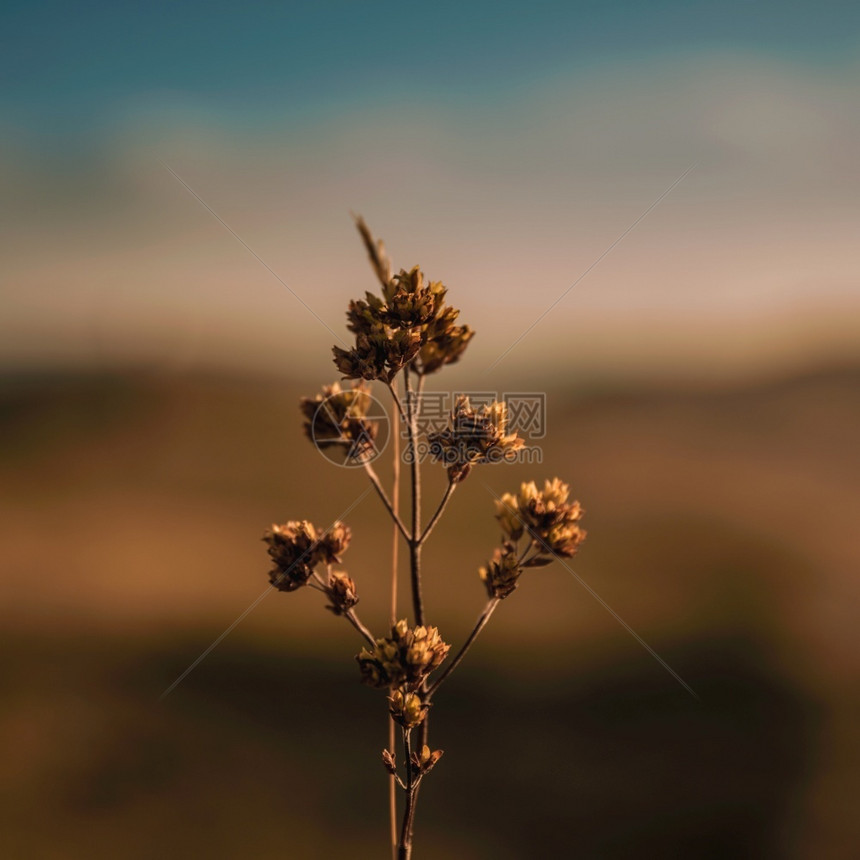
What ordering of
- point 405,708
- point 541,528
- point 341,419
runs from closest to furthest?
1. point 405,708
2. point 541,528
3. point 341,419

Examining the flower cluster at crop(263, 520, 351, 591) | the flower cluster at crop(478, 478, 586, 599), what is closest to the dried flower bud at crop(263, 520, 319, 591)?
the flower cluster at crop(263, 520, 351, 591)

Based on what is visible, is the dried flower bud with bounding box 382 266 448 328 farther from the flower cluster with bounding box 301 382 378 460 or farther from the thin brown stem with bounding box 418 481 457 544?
the thin brown stem with bounding box 418 481 457 544

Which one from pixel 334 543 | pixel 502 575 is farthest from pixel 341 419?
pixel 502 575

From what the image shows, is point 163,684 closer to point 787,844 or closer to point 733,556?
point 787,844

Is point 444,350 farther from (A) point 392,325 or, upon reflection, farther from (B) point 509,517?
(B) point 509,517

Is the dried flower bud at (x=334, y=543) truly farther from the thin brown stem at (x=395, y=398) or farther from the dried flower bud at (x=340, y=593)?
the thin brown stem at (x=395, y=398)
